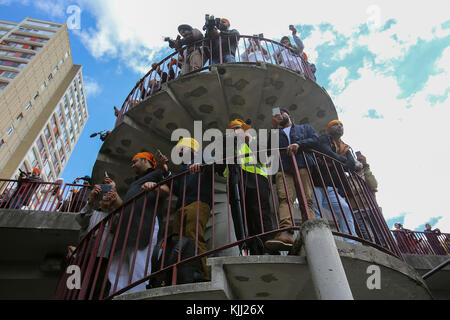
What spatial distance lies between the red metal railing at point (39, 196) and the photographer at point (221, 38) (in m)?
4.59

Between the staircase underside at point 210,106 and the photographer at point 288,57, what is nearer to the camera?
the staircase underside at point 210,106

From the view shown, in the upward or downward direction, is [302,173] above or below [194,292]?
above

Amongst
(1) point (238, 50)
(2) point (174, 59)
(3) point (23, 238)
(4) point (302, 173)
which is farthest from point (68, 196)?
(4) point (302, 173)

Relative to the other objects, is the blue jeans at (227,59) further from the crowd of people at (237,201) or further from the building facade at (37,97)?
the building facade at (37,97)

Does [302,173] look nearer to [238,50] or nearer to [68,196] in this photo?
[238,50]

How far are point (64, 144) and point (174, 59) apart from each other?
63.8 meters

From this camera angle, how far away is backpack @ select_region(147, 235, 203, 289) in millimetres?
3392

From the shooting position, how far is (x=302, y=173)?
437cm

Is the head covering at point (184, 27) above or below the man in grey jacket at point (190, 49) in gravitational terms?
above

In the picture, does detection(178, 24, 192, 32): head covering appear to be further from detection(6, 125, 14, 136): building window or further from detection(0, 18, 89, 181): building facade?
detection(6, 125, 14, 136): building window

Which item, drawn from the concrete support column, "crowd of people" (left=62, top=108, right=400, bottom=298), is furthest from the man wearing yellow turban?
the concrete support column

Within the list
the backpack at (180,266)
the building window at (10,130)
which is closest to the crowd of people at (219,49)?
the backpack at (180,266)

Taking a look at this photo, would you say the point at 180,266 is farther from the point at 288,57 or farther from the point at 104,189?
the point at 288,57

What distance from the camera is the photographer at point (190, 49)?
827 cm
